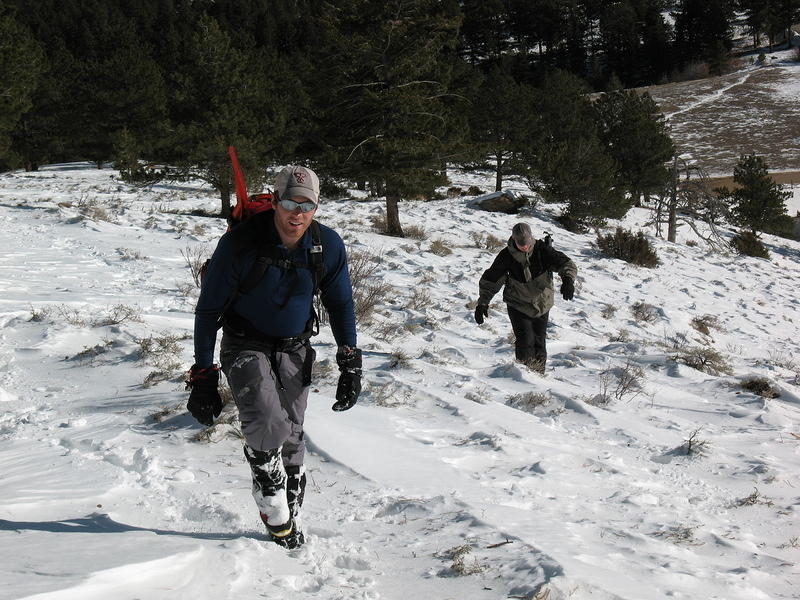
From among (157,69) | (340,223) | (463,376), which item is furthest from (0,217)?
(157,69)

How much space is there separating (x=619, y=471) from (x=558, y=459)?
39 centimetres

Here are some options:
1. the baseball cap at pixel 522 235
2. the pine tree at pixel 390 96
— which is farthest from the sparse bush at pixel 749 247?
the baseball cap at pixel 522 235

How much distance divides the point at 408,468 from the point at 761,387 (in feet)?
15.1

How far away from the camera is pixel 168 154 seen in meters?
20.4

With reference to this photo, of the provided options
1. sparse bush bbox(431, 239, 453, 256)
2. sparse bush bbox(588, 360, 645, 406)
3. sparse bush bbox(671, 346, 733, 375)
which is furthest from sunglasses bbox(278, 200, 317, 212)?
sparse bush bbox(431, 239, 453, 256)

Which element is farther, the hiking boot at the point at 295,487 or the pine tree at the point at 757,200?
the pine tree at the point at 757,200

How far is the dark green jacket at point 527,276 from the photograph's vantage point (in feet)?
23.2

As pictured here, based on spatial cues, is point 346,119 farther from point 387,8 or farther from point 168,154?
point 168,154

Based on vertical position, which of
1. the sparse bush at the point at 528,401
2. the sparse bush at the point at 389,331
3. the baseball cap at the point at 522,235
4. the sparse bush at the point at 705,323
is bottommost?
the sparse bush at the point at 705,323

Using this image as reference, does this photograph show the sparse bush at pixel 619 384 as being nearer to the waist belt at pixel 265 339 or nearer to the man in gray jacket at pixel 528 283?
the man in gray jacket at pixel 528 283

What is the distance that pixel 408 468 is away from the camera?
388 cm

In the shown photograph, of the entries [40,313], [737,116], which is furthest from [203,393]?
[737,116]

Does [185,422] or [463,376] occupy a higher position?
[185,422]

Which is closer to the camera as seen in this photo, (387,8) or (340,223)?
(387,8)
